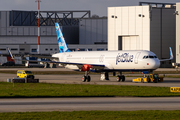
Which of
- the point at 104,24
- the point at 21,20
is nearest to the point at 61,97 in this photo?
the point at 104,24

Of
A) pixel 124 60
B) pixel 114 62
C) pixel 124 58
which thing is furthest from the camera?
pixel 114 62

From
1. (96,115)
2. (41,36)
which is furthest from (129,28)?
(96,115)

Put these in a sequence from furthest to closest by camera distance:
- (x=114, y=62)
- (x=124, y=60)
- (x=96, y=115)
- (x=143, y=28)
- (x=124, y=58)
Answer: (x=143, y=28) < (x=114, y=62) < (x=124, y=58) < (x=124, y=60) < (x=96, y=115)

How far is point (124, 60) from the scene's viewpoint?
4791 cm

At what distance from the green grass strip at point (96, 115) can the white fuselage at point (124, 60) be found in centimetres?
2660

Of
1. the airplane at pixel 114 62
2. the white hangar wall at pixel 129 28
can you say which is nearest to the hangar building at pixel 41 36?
the white hangar wall at pixel 129 28

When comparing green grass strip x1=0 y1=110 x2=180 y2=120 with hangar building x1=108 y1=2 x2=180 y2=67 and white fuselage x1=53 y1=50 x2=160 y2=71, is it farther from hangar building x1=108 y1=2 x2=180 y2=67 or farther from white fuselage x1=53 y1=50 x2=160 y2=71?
hangar building x1=108 y1=2 x2=180 y2=67

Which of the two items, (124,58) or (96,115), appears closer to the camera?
(96,115)

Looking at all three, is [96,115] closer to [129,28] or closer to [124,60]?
[124,60]

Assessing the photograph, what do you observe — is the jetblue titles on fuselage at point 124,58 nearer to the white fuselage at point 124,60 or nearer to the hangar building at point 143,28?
the white fuselage at point 124,60

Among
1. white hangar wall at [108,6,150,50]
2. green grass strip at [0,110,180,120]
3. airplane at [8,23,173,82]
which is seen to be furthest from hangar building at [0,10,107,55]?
green grass strip at [0,110,180,120]

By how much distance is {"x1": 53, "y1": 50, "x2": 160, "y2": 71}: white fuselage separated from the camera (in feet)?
152

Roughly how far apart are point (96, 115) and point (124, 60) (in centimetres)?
2967

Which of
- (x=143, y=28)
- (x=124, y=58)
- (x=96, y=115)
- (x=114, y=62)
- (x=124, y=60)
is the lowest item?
(x=96, y=115)
